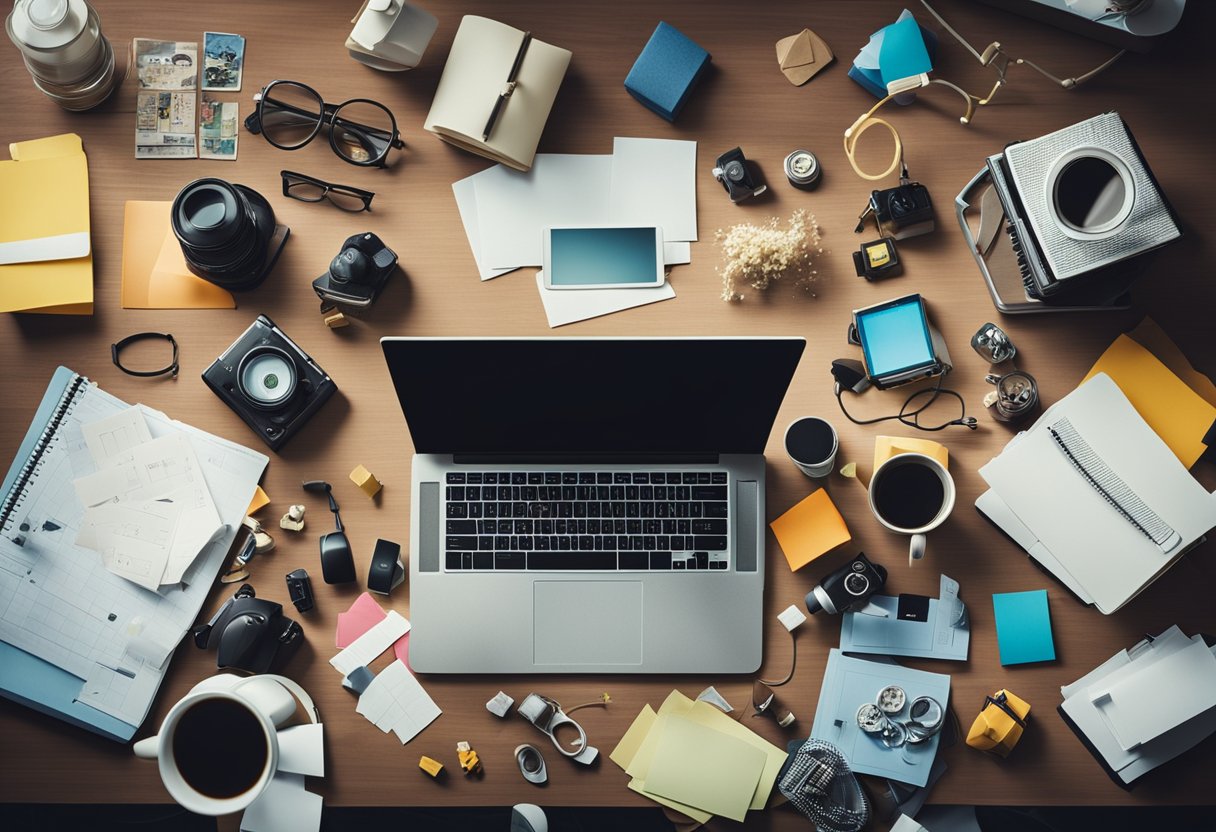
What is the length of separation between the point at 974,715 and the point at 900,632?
6.2 inches

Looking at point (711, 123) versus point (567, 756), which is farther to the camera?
point (711, 123)

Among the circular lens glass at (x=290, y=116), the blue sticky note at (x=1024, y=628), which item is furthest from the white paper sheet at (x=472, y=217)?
the blue sticky note at (x=1024, y=628)

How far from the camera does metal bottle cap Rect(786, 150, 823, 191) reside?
1.41 meters

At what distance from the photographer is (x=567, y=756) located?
1.32 m

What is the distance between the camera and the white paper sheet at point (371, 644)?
1.34m

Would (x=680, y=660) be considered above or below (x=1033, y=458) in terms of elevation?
below

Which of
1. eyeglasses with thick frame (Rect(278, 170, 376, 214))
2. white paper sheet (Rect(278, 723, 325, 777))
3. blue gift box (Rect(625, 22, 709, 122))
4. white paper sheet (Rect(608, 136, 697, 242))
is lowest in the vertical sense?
white paper sheet (Rect(278, 723, 325, 777))

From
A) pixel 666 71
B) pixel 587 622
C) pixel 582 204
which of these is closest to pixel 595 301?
pixel 582 204

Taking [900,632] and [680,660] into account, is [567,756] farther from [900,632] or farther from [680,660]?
[900,632]

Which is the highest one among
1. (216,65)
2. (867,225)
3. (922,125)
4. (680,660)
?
(922,125)

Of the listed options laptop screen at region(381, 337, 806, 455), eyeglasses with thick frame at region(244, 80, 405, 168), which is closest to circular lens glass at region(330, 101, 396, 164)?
eyeglasses with thick frame at region(244, 80, 405, 168)

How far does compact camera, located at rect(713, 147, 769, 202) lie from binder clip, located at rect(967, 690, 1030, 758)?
834 millimetres

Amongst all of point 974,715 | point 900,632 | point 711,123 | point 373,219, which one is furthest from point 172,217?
point 974,715

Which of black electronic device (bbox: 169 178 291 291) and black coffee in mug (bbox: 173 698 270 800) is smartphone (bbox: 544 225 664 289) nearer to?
black electronic device (bbox: 169 178 291 291)
